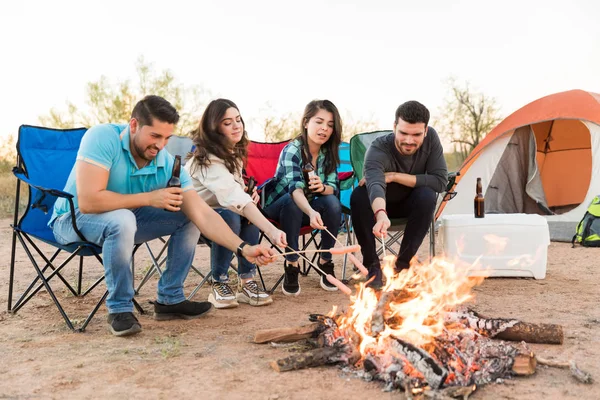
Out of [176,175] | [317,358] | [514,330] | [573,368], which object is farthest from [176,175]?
[573,368]

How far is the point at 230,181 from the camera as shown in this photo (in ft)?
10.0

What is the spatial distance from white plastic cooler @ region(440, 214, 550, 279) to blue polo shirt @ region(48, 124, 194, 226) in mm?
1921

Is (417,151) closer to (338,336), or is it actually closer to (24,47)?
(338,336)

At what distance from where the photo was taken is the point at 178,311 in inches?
111

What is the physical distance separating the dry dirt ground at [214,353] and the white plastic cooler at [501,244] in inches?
9.6

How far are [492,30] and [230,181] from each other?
7.15 metres

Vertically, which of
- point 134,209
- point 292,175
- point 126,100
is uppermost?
point 126,100

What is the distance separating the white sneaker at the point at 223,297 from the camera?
10.2ft

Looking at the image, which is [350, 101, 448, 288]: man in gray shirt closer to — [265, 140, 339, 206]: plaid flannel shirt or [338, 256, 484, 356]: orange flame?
[265, 140, 339, 206]: plaid flannel shirt

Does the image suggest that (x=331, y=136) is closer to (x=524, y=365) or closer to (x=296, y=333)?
(x=296, y=333)

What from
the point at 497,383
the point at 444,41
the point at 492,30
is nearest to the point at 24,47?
the point at 444,41

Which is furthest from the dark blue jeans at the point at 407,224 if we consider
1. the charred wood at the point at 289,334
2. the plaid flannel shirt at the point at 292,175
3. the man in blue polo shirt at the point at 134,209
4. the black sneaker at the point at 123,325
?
the black sneaker at the point at 123,325

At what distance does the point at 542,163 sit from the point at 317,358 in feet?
18.3

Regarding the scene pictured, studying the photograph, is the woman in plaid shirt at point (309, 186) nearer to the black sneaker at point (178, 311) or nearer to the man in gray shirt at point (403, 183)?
the man in gray shirt at point (403, 183)
